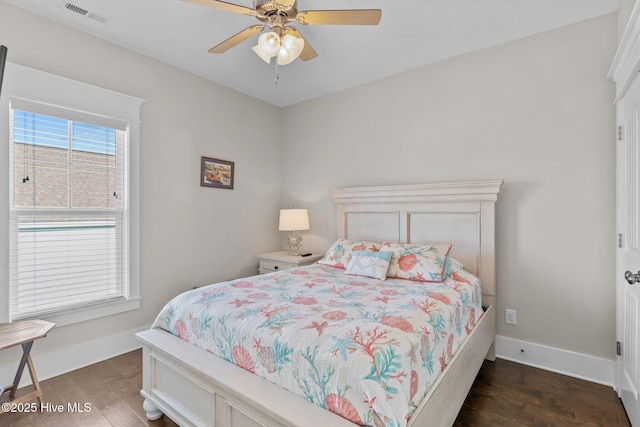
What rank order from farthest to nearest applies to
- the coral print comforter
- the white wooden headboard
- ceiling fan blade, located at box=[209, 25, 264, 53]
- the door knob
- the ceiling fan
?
the white wooden headboard → ceiling fan blade, located at box=[209, 25, 264, 53] → the ceiling fan → the door knob → the coral print comforter

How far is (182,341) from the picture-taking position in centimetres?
189

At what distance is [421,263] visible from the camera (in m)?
2.57

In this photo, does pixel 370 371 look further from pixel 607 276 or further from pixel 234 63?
pixel 234 63

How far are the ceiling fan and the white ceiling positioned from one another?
48cm

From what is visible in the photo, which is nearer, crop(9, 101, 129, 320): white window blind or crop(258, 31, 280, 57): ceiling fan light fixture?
crop(258, 31, 280, 57): ceiling fan light fixture

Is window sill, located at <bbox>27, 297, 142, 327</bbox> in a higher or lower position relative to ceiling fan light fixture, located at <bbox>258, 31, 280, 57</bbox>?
lower

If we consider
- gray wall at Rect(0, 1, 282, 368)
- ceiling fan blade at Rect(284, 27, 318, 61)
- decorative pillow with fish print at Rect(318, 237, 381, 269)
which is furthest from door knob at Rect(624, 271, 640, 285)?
gray wall at Rect(0, 1, 282, 368)

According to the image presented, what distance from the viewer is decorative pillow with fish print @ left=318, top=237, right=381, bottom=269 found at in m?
3.04

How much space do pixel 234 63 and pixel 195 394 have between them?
9.36 feet

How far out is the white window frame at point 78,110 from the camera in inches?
87.9

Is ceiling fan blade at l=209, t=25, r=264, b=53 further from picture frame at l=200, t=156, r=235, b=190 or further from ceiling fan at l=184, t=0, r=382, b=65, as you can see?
picture frame at l=200, t=156, r=235, b=190

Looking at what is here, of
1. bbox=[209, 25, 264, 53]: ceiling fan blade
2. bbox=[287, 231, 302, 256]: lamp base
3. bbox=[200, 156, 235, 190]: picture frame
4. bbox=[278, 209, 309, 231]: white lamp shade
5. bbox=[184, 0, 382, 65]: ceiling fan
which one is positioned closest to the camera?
bbox=[184, 0, 382, 65]: ceiling fan

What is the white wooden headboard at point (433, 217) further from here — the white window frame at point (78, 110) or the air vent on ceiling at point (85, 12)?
the air vent on ceiling at point (85, 12)

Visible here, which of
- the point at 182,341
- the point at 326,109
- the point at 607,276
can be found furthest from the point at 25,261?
the point at 607,276
